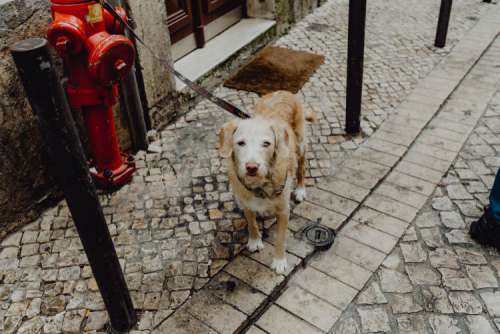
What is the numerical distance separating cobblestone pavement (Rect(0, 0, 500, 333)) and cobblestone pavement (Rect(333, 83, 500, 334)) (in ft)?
3.71

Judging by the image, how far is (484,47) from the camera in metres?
7.26

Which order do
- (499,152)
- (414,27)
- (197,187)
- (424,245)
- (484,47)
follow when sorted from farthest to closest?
(414,27)
(484,47)
(499,152)
(197,187)
(424,245)

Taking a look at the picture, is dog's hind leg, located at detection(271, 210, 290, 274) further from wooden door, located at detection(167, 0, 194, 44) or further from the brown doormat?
wooden door, located at detection(167, 0, 194, 44)

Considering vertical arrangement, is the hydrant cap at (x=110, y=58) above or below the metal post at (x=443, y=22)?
above

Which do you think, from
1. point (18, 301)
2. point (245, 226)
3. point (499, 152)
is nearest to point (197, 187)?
point (245, 226)

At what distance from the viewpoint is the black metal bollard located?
232 centimetres

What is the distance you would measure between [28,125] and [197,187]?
1620 millimetres

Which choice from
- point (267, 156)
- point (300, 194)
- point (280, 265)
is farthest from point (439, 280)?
point (267, 156)

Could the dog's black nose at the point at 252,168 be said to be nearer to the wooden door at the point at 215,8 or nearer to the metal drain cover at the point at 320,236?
the metal drain cover at the point at 320,236

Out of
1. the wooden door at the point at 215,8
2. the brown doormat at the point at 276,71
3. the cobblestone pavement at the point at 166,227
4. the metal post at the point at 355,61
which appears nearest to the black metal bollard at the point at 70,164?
the cobblestone pavement at the point at 166,227

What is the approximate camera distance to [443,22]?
7023mm

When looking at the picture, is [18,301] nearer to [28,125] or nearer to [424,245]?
[28,125]

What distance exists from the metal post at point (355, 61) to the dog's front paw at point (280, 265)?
7.07 ft

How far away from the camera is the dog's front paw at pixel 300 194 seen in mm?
4481
